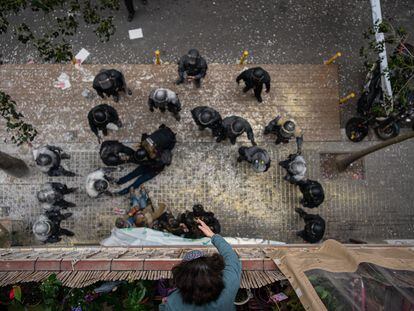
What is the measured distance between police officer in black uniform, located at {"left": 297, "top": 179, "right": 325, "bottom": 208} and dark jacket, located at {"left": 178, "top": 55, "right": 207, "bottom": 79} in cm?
324

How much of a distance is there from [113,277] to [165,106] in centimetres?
421

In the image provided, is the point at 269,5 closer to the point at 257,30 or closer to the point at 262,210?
the point at 257,30

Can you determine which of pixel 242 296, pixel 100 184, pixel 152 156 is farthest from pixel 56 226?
pixel 242 296

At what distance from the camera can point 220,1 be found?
9.23 metres

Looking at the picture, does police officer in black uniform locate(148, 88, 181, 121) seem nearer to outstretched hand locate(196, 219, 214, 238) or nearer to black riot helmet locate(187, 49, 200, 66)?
black riot helmet locate(187, 49, 200, 66)

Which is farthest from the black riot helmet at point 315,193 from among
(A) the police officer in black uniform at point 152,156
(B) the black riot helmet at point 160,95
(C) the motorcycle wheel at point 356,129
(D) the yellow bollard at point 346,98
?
(B) the black riot helmet at point 160,95

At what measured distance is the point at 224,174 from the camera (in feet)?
27.3

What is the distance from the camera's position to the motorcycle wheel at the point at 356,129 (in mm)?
8508

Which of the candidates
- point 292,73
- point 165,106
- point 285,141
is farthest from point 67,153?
point 292,73

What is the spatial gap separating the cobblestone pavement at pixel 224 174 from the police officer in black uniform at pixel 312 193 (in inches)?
27.1

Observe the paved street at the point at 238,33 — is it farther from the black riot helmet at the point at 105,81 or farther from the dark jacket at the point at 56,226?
the dark jacket at the point at 56,226

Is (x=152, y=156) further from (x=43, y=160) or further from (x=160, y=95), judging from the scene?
(x=43, y=160)

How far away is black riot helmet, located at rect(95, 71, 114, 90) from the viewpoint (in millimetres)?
7258

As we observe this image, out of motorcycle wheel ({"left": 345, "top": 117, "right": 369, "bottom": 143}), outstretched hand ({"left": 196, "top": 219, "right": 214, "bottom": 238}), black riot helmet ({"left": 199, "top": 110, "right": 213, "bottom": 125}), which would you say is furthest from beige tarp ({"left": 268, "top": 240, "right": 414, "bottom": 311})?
motorcycle wheel ({"left": 345, "top": 117, "right": 369, "bottom": 143})
